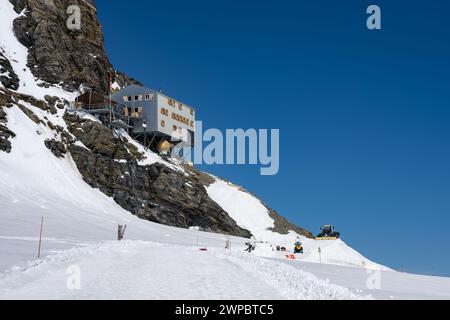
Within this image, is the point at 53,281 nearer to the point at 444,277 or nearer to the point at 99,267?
the point at 99,267

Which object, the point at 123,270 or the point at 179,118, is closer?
the point at 123,270

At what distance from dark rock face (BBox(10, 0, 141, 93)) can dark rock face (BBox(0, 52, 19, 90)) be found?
608 centimetres

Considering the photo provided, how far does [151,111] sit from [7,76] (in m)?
23.5

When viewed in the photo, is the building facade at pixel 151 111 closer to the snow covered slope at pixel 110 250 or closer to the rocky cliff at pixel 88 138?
the snow covered slope at pixel 110 250

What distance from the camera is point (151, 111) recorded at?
302ft

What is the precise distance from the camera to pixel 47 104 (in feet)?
260

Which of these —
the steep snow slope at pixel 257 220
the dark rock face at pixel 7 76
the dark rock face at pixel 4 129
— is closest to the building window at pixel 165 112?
the steep snow slope at pixel 257 220

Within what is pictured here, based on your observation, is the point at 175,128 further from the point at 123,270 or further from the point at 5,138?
the point at 123,270

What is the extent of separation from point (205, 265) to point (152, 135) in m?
74.0

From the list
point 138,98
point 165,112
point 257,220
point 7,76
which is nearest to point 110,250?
point 7,76

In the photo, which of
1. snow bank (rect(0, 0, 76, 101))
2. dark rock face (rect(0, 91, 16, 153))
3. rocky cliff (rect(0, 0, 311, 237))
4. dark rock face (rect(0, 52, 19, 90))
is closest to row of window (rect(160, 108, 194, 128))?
rocky cliff (rect(0, 0, 311, 237))
